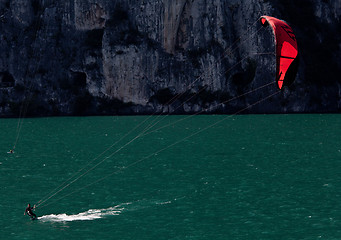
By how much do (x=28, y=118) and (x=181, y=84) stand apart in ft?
106

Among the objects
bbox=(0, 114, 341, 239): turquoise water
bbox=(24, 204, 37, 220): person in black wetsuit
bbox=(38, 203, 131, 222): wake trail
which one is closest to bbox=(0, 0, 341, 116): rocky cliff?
bbox=(0, 114, 341, 239): turquoise water

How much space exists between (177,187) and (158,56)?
6976cm

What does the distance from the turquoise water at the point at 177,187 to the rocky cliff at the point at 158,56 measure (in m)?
35.0

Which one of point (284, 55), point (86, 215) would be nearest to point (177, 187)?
point (86, 215)

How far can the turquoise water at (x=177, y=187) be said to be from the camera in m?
23.6

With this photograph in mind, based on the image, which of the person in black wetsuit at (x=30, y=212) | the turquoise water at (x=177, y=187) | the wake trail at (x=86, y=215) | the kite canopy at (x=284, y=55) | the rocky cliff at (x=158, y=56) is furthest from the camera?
the rocky cliff at (x=158, y=56)

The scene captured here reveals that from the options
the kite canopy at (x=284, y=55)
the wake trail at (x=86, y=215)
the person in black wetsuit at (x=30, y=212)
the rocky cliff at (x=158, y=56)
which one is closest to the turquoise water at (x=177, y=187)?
the wake trail at (x=86, y=215)

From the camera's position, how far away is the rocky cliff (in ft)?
314

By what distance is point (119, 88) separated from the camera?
330ft

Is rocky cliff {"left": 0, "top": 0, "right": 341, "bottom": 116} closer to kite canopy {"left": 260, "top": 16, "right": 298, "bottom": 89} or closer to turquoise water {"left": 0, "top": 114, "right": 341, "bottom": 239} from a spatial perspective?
turquoise water {"left": 0, "top": 114, "right": 341, "bottom": 239}

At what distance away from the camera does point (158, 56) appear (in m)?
99.9

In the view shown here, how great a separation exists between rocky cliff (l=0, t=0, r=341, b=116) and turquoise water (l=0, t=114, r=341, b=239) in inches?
1379

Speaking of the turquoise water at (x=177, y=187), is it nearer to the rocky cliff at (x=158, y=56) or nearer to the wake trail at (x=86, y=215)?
the wake trail at (x=86, y=215)

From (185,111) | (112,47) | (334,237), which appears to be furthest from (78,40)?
(334,237)
